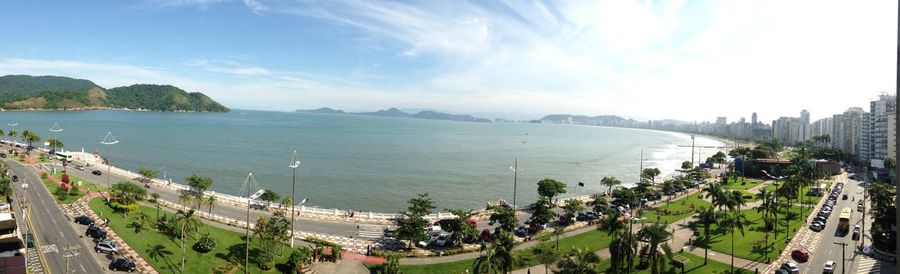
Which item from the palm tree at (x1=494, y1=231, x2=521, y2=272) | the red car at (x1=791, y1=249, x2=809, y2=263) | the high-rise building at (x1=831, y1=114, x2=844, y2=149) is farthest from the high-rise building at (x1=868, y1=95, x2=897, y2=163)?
the palm tree at (x1=494, y1=231, x2=521, y2=272)

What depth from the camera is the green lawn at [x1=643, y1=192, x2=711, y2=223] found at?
153 ft

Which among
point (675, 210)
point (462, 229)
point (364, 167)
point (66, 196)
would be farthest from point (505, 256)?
point (364, 167)

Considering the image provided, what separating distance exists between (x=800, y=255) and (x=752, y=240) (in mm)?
4483

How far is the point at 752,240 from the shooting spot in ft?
126

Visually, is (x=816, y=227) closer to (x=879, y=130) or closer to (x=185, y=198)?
(x=185, y=198)

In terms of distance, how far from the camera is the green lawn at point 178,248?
98.1 feet

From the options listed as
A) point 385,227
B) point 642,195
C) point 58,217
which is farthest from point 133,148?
point 642,195

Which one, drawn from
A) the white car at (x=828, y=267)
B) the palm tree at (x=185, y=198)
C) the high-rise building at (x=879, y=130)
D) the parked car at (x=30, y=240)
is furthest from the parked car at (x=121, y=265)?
the high-rise building at (x=879, y=130)

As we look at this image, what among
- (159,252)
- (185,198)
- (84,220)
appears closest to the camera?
(159,252)

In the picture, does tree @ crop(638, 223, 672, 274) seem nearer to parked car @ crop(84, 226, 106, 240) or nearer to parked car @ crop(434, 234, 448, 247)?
parked car @ crop(434, 234, 448, 247)

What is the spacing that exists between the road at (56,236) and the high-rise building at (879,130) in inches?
4955

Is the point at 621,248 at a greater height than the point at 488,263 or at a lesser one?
greater

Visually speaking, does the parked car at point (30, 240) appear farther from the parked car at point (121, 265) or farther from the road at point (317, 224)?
the road at point (317, 224)

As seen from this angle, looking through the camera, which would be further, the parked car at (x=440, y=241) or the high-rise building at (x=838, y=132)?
the high-rise building at (x=838, y=132)
